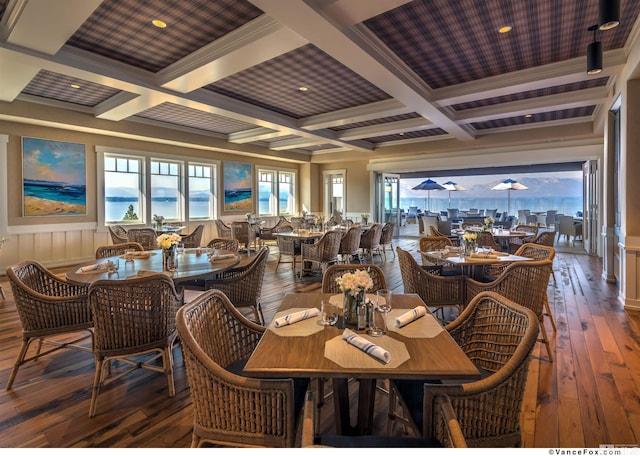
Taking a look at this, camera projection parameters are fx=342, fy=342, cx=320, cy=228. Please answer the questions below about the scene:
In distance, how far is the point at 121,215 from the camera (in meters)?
7.62

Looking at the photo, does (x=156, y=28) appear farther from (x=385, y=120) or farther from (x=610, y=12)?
(x=385, y=120)

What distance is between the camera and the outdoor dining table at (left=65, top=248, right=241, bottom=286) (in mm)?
2559

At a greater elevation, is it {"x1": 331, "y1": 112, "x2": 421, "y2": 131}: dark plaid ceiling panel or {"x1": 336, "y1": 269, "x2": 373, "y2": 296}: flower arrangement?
{"x1": 331, "y1": 112, "x2": 421, "y2": 131}: dark plaid ceiling panel

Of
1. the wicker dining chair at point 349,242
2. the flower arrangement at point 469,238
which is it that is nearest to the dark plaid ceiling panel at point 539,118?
the wicker dining chair at point 349,242

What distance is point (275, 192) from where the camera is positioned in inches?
441

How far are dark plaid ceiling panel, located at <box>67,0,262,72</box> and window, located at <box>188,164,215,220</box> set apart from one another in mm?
4937

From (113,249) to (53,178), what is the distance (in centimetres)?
400

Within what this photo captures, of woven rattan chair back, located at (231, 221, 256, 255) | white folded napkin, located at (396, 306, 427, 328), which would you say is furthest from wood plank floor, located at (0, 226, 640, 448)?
woven rattan chair back, located at (231, 221, 256, 255)

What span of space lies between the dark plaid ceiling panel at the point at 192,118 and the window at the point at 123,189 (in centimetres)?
129

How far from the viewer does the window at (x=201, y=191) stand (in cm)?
898

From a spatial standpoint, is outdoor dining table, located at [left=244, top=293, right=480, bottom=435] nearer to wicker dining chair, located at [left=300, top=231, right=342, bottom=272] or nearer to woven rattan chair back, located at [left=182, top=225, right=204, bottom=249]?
wicker dining chair, located at [left=300, top=231, right=342, bottom=272]

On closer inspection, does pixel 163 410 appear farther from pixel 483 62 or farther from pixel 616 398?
pixel 483 62

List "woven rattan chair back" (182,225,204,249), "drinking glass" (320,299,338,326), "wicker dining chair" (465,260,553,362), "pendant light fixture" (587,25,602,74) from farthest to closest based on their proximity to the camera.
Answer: "woven rattan chair back" (182,225,204,249) → "pendant light fixture" (587,25,602,74) → "wicker dining chair" (465,260,553,362) → "drinking glass" (320,299,338,326)

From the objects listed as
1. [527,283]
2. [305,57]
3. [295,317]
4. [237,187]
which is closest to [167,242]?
[295,317]
